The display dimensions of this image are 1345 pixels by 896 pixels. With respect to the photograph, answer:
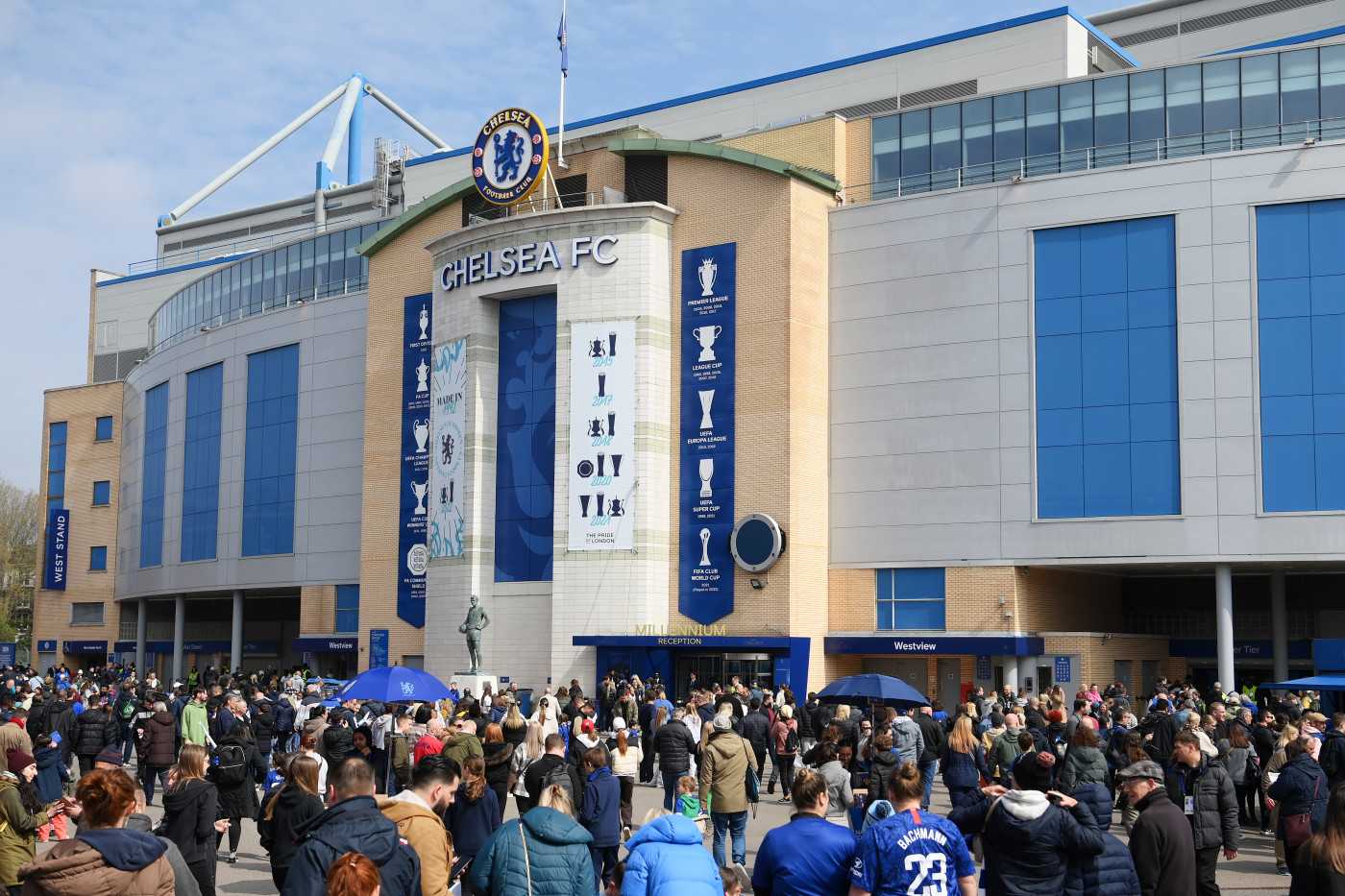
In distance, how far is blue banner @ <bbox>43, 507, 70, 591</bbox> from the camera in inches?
2953

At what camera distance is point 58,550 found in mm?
75375

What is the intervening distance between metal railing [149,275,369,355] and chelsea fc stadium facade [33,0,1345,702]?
4.93m

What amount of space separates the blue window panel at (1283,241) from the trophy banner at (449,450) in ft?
80.5

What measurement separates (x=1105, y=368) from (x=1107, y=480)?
10.4 ft

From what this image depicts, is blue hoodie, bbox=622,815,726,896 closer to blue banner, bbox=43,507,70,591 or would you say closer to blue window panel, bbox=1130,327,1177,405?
blue window panel, bbox=1130,327,1177,405

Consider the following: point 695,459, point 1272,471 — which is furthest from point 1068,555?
point 695,459

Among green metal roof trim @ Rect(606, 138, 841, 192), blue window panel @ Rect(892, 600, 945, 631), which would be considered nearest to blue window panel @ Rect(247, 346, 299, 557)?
green metal roof trim @ Rect(606, 138, 841, 192)

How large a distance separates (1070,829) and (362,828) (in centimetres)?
453

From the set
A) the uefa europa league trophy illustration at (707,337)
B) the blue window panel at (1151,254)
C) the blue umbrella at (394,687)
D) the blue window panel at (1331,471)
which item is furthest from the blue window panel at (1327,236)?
the blue umbrella at (394,687)

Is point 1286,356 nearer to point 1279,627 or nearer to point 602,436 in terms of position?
point 1279,627

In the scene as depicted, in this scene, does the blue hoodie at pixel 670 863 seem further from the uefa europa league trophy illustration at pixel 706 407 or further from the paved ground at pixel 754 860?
the uefa europa league trophy illustration at pixel 706 407

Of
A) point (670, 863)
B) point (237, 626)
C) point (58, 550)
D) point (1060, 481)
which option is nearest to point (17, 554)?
point (58, 550)

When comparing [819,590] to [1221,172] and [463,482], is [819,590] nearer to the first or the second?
[463,482]

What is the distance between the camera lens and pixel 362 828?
7695mm
